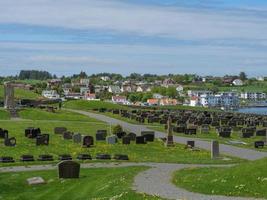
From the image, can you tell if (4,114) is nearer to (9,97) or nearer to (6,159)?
(9,97)

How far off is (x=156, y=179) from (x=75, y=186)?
3606 millimetres

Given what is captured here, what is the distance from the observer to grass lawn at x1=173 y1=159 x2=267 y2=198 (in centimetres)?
2195

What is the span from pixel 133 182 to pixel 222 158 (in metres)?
14.8

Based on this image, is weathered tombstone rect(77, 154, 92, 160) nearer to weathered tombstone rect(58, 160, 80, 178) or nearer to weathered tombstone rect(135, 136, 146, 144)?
weathered tombstone rect(58, 160, 80, 178)

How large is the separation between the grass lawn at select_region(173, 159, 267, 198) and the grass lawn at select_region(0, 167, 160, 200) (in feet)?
7.95

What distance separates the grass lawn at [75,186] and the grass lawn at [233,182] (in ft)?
7.95

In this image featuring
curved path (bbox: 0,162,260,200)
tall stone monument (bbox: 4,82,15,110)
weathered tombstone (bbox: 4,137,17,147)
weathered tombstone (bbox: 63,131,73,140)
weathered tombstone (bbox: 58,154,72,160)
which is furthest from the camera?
tall stone monument (bbox: 4,82,15,110)

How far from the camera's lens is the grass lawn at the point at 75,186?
24031mm

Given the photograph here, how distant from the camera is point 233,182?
925 inches

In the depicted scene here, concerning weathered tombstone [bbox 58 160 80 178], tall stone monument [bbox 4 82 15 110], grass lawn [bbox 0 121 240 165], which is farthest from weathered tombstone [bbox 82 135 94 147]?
tall stone monument [bbox 4 82 15 110]

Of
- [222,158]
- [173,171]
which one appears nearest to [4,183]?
[173,171]

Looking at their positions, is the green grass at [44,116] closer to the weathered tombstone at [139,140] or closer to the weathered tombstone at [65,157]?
the weathered tombstone at [139,140]

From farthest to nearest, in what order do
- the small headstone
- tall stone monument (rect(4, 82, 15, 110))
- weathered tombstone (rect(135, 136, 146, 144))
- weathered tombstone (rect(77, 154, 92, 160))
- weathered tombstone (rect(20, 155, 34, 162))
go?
tall stone monument (rect(4, 82, 15, 110)), weathered tombstone (rect(135, 136, 146, 144)), weathered tombstone (rect(77, 154, 92, 160)), weathered tombstone (rect(20, 155, 34, 162)), the small headstone

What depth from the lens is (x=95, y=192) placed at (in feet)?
82.2
